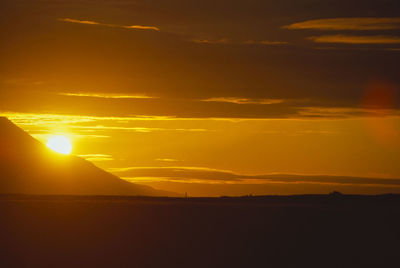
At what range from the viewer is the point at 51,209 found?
4512 cm

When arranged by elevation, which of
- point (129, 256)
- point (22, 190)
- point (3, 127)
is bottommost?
point (129, 256)

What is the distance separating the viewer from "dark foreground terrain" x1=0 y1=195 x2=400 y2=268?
35469 millimetres

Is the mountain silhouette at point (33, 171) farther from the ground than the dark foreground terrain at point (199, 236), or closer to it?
farther from the ground

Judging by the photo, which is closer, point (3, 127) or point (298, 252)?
point (298, 252)

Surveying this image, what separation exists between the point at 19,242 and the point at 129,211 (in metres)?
8.15

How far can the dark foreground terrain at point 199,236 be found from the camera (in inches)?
1396

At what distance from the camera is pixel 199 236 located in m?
39.0

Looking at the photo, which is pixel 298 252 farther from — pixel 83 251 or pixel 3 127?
pixel 3 127

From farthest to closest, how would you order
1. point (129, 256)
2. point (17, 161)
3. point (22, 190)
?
point (17, 161), point (22, 190), point (129, 256)

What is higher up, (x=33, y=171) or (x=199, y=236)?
(x=33, y=171)

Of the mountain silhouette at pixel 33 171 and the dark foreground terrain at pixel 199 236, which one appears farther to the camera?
the mountain silhouette at pixel 33 171

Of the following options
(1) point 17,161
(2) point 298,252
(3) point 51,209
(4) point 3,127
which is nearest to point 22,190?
(1) point 17,161

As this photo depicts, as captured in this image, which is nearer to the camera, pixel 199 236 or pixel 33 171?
pixel 199 236

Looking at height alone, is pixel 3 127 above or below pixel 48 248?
above
